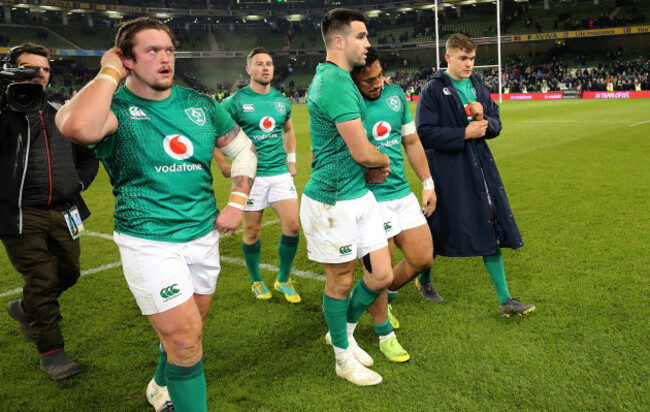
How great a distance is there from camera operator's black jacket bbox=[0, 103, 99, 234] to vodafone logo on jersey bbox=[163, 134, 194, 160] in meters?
1.57

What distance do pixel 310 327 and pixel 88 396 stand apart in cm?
166

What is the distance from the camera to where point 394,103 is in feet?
11.6

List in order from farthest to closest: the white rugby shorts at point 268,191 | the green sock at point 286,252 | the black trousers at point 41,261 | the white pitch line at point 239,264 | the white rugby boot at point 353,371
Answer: the white pitch line at point 239,264
the white rugby shorts at point 268,191
the green sock at point 286,252
the black trousers at point 41,261
the white rugby boot at point 353,371

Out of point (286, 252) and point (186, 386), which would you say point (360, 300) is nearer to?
point (186, 386)

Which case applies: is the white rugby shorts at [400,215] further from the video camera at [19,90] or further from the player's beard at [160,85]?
the video camera at [19,90]

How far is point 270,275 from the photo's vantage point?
5566 millimetres

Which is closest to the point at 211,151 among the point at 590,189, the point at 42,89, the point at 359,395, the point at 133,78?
the point at 133,78

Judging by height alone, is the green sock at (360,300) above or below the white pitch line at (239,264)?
above

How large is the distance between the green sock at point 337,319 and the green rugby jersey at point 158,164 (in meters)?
→ 1.07

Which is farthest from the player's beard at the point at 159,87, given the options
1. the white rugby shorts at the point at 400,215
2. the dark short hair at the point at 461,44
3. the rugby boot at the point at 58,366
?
the dark short hair at the point at 461,44

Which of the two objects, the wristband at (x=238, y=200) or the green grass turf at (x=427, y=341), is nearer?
the wristband at (x=238, y=200)

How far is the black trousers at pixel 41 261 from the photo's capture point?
3539mm

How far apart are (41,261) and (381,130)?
97.3 inches

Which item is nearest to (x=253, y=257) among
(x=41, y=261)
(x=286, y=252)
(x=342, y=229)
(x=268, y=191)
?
(x=286, y=252)
